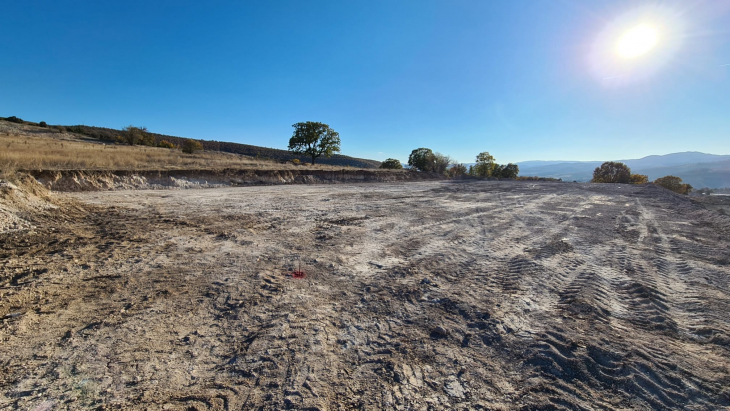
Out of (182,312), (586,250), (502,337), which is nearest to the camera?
(502,337)

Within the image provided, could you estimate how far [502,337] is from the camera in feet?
9.58

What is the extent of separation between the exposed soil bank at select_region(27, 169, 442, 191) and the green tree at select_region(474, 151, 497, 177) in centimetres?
4151

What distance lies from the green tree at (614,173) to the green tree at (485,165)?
17.9 m

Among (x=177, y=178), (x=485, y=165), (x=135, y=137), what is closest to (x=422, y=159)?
(x=485, y=165)

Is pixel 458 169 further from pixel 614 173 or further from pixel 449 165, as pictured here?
pixel 614 173

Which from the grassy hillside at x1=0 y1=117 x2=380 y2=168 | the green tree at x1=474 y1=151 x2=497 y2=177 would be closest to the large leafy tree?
the grassy hillside at x1=0 y1=117 x2=380 y2=168

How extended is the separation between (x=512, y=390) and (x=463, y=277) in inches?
84.2

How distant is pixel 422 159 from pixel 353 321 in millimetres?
49856

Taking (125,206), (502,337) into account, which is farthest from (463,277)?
(125,206)

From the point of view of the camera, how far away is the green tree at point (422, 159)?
50397 mm

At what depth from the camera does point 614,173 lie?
42688mm

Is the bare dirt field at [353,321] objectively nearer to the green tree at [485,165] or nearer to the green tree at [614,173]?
the green tree at [614,173]

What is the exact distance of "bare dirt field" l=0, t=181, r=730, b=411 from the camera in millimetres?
2203

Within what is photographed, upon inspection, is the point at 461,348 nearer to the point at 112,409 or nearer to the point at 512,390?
the point at 512,390
